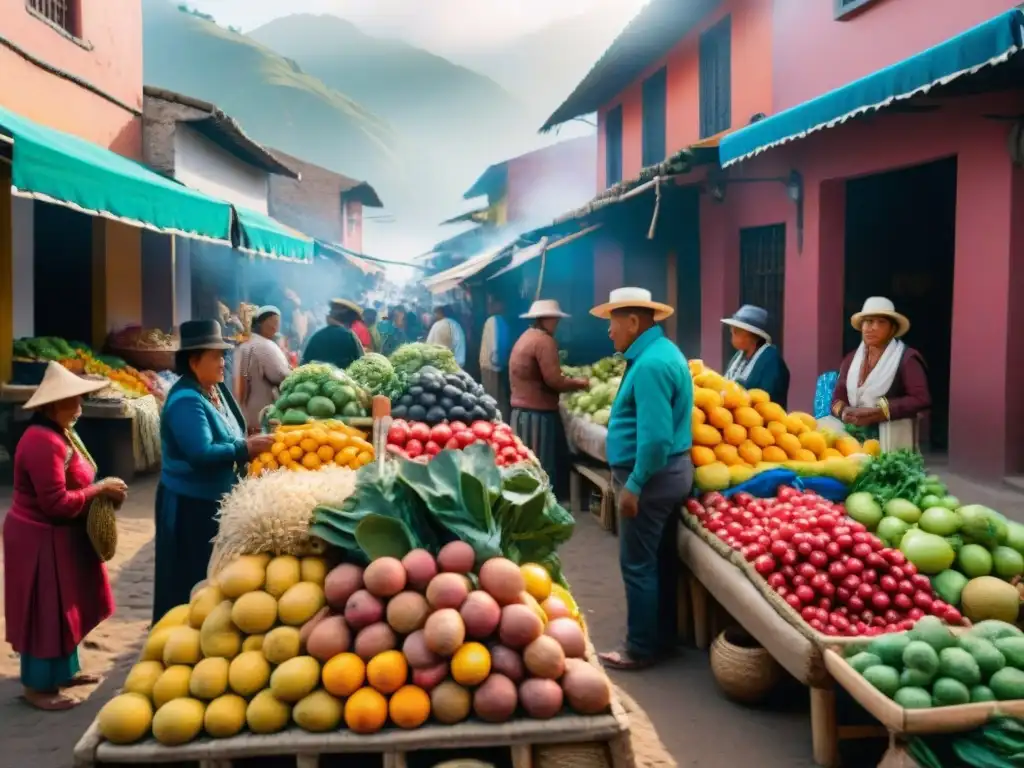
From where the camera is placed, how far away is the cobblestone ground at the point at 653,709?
3959 mm

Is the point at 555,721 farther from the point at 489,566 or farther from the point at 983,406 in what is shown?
the point at 983,406

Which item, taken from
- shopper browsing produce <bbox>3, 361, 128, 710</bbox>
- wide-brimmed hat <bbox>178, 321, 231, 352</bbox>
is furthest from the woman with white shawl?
shopper browsing produce <bbox>3, 361, 128, 710</bbox>

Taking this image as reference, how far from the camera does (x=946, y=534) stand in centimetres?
441

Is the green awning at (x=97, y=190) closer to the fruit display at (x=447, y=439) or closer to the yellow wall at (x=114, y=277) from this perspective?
the fruit display at (x=447, y=439)

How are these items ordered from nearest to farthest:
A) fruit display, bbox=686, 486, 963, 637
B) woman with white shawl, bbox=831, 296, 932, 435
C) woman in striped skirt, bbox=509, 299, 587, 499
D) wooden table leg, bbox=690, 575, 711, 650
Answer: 1. fruit display, bbox=686, 486, 963, 637
2. wooden table leg, bbox=690, 575, 711, 650
3. woman with white shawl, bbox=831, 296, 932, 435
4. woman in striped skirt, bbox=509, 299, 587, 499

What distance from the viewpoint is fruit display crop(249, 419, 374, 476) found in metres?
4.84

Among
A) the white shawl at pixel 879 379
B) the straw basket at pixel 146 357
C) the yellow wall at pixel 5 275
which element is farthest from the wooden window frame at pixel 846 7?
the straw basket at pixel 146 357

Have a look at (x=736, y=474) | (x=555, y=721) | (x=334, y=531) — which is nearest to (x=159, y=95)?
(x=736, y=474)

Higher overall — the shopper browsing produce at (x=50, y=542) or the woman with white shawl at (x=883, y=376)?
the woman with white shawl at (x=883, y=376)

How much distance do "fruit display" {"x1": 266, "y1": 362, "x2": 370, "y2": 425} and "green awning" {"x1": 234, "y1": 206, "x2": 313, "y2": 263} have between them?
4.48m

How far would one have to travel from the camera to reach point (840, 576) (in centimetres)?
409

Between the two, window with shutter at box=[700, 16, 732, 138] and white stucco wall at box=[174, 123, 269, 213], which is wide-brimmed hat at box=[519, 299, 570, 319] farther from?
white stucco wall at box=[174, 123, 269, 213]

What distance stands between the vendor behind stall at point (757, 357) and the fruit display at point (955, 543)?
1937mm

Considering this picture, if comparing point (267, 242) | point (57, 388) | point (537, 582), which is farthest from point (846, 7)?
point (57, 388)
